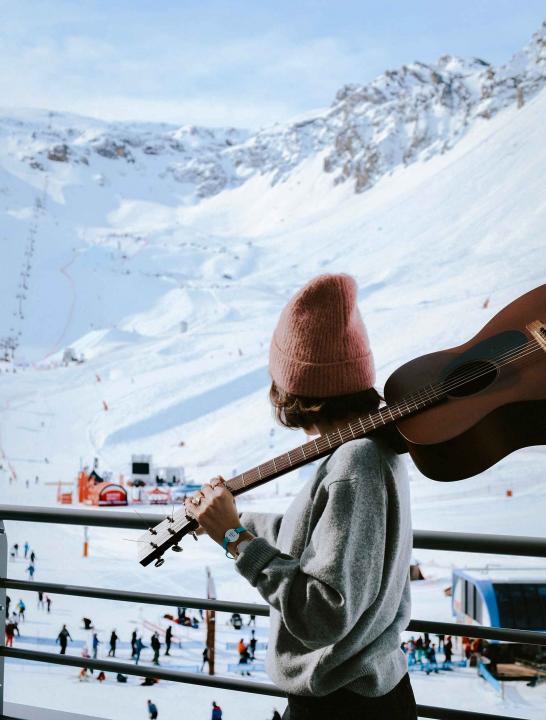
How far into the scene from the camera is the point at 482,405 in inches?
29.9

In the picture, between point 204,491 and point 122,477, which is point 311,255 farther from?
point 204,491

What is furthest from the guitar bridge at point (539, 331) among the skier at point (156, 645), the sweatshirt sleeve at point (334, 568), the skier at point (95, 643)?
the skier at point (95, 643)

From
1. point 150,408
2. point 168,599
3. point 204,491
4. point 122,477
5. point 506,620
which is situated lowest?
point 506,620

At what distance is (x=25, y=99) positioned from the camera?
4.69 m

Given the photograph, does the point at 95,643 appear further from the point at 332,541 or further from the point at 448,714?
the point at 332,541

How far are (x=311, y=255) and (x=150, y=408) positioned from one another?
2710 millimetres

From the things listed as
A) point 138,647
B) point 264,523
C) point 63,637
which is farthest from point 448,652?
point 264,523

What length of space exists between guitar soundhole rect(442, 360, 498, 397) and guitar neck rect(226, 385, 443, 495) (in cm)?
3

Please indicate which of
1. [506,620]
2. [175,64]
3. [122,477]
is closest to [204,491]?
[506,620]

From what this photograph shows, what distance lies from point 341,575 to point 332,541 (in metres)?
0.03

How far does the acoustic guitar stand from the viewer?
0.73 meters

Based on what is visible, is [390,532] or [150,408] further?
[150,408]

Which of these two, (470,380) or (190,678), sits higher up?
(470,380)

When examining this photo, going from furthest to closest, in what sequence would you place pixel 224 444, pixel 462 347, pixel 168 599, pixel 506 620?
1. pixel 224 444
2. pixel 506 620
3. pixel 168 599
4. pixel 462 347
